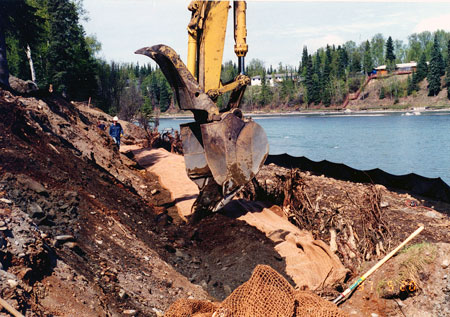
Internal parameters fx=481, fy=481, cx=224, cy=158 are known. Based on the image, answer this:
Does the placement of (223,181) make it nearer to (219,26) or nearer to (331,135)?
(219,26)

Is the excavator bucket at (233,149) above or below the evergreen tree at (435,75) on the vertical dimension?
below

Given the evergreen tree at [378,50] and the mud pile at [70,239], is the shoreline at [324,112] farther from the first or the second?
the mud pile at [70,239]

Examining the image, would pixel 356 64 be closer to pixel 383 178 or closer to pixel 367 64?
pixel 367 64

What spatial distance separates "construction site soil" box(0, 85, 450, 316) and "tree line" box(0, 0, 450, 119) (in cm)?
798

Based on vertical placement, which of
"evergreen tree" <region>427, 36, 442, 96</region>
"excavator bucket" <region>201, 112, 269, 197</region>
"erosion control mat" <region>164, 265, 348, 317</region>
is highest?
"evergreen tree" <region>427, 36, 442, 96</region>

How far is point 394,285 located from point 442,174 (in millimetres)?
15721

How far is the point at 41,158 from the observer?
843 cm

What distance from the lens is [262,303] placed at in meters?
4.24

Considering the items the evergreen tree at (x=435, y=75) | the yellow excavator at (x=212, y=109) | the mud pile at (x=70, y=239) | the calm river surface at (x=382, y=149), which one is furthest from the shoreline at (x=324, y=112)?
the mud pile at (x=70, y=239)

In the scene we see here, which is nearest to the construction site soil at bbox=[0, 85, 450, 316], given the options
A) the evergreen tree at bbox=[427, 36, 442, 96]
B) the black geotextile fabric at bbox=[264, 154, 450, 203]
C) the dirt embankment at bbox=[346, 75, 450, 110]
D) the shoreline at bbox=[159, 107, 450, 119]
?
the black geotextile fabric at bbox=[264, 154, 450, 203]

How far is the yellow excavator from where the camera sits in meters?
7.27

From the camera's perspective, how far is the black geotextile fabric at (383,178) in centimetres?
1178

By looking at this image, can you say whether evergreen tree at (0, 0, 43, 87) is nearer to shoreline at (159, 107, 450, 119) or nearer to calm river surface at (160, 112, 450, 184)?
calm river surface at (160, 112, 450, 184)

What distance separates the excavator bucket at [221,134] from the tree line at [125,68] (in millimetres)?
8994
